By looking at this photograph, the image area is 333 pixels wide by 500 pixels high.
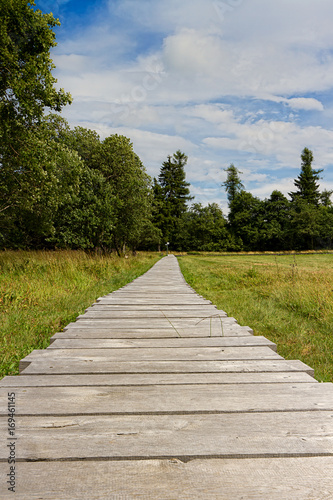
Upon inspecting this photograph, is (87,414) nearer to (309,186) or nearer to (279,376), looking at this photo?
(279,376)

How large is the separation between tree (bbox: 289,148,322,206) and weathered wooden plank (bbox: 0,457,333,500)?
6516 centimetres

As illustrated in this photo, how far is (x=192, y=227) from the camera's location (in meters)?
58.1

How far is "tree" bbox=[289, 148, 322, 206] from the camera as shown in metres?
60.2

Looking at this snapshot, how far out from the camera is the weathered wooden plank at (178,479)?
99 centimetres

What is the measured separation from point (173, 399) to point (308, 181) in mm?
67234

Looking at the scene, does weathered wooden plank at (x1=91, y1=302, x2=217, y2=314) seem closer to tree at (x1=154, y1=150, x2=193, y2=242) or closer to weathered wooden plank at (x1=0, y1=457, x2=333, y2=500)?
weathered wooden plank at (x1=0, y1=457, x2=333, y2=500)

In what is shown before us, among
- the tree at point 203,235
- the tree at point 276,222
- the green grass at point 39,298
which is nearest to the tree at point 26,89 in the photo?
the green grass at point 39,298

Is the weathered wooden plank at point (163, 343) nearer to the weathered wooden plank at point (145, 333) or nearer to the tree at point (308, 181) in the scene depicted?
the weathered wooden plank at point (145, 333)

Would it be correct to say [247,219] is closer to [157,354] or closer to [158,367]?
[157,354]

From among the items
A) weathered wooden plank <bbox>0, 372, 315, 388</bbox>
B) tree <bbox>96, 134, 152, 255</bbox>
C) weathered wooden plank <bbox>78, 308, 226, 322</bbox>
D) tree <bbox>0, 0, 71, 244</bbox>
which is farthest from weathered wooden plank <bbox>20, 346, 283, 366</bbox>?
tree <bbox>96, 134, 152, 255</bbox>

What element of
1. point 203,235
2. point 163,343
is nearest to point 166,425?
point 163,343

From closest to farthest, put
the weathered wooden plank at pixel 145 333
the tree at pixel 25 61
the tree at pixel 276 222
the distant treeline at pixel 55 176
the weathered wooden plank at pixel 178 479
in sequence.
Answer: the weathered wooden plank at pixel 178 479 < the weathered wooden plank at pixel 145 333 < the tree at pixel 25 61 < the distant treeline at pixel 55 176 < the tree at pixel 276 222

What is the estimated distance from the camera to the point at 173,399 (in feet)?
5.41

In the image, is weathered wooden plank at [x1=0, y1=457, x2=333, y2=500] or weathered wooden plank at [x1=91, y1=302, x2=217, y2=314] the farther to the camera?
weathered wooden plank at [x1=91, y1=302, x2=217, y2=314]
